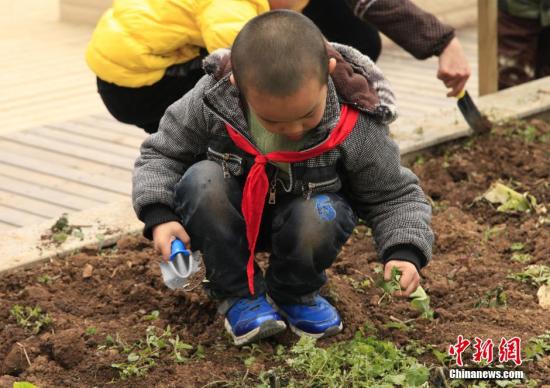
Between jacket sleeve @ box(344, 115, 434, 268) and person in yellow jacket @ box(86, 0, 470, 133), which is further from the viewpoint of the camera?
person in yellow jacket @ box(86, 0, 470, 133)

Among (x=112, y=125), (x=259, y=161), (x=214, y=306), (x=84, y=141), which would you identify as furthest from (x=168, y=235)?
(x=112, y=125)

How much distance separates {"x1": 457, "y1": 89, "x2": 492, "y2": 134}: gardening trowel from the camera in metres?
4.92

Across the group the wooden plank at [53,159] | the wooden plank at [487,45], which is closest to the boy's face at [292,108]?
the wooden plank at [53,159]

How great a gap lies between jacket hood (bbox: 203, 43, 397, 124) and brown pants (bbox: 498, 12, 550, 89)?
12.7ft

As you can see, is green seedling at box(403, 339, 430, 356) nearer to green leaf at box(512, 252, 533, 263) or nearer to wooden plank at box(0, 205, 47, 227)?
green leaf at box(512, 252, 533, 263)

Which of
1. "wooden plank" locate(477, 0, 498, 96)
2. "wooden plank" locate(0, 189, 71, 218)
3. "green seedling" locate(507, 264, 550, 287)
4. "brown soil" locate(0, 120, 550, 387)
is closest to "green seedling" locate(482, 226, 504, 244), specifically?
"brown soil" locate(0, 120, 550, 387)

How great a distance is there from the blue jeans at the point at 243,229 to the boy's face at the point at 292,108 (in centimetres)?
30

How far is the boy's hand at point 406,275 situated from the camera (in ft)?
9.80

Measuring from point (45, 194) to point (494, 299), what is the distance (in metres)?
2.20

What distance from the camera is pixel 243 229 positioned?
3.17 m

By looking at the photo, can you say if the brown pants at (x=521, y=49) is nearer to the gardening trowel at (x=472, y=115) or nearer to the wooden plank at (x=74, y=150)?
the gardening trowel at (x=472, y=115)

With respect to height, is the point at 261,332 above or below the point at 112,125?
above

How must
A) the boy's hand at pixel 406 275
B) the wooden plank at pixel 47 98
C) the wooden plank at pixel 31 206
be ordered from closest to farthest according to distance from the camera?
1. the boy's hand at pixel 406 275
2. the wooden plank at pixel 31 206
3. the wooden plank at pixel 47 98

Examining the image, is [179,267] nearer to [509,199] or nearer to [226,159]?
[226,159]
